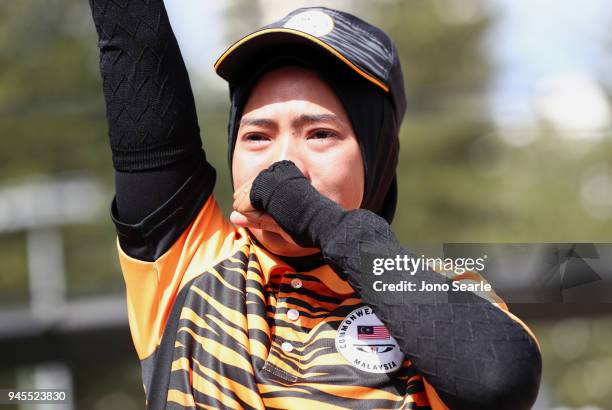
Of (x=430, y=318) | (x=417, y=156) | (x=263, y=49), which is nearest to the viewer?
(x=430, y=318)

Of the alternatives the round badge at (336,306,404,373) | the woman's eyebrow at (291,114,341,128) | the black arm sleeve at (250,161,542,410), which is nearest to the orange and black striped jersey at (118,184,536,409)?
the round badge at (336,306,404,373)

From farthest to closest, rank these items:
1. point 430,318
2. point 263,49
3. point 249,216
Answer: point 263,49 → point 249,216 → point 430,318

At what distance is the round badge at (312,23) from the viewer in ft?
4.47

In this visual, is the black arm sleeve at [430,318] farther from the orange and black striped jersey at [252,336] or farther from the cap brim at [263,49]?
the cap brim at [263,49]

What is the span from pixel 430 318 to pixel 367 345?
0.53ft

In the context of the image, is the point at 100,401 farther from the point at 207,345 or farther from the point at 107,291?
the point at 207,345

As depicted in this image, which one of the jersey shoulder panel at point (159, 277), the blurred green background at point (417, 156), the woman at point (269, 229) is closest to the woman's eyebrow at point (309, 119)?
the woman at point (269, 229)

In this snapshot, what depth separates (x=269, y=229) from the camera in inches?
50.4

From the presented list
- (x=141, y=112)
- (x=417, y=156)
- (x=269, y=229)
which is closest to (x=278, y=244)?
(x=269, y=229)

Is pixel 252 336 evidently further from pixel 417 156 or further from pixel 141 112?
pixel 417 156

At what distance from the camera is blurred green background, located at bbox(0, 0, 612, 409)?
20.6 feet

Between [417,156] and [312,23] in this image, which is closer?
[312,23]

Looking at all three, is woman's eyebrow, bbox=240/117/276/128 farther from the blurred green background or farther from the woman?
the blurred green background

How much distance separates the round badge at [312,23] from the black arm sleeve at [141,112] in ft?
0.66
